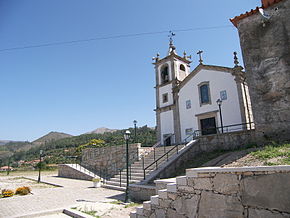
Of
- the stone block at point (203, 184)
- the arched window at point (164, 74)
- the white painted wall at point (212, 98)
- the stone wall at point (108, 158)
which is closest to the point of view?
the stone block at point (203, 184)

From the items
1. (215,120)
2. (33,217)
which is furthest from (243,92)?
(33,217)

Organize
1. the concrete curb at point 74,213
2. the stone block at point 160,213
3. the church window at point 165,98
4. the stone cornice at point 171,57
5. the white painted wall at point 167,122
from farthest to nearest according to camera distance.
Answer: the stone cornice at point 171,57
the church window at point 165,98
the white painted wall at point 167,122
the concrete curb at point 74,213
the stone block at point 160,213

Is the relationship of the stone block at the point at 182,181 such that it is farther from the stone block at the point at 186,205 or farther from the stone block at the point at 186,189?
the stone block at the point at 186,205

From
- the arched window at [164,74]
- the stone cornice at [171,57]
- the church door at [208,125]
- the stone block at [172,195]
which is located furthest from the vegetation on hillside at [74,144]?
the stone block at [172,195]

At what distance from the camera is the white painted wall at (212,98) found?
48.2 feet

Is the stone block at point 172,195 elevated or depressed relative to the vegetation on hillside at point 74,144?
depressed

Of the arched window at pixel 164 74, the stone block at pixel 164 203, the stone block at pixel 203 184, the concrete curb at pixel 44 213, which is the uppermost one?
the arched window at pixel 164 74

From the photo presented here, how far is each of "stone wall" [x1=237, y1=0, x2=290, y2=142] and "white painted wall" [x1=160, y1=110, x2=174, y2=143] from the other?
1042 centimetres

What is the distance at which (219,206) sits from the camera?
3918 mm

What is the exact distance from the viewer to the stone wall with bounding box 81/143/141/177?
14.4 m

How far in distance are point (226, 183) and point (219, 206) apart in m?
0.50

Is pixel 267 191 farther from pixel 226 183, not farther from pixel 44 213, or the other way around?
pixel 44 213

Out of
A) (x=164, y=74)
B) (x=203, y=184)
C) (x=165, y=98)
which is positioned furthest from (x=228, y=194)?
(x=164, y=74)

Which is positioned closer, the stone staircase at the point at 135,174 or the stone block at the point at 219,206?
the stone block at the point at 219,206
